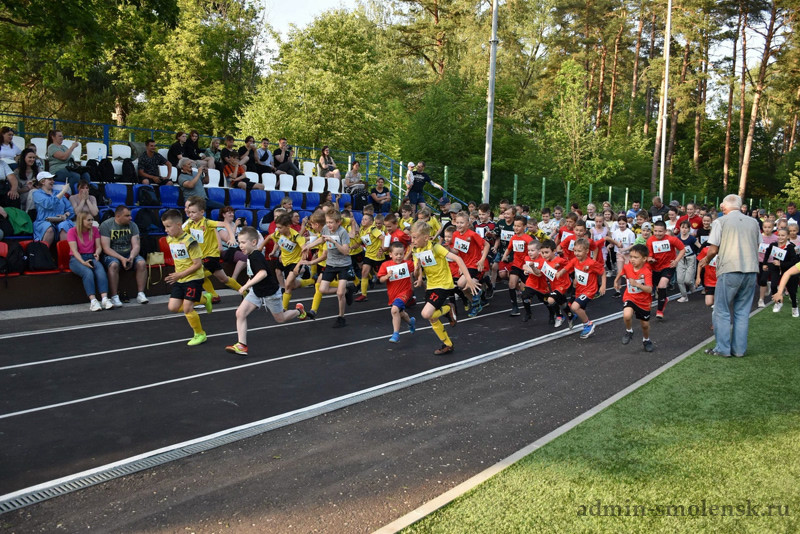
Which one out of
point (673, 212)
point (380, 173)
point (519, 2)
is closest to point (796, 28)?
point (519, 2)

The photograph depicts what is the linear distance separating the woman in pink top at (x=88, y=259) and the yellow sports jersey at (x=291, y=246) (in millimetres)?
3410

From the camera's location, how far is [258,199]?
17188 mm

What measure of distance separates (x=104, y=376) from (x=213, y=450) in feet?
9.85

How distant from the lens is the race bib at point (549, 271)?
11195mm

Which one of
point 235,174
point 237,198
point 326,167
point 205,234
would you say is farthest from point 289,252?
point 326,167

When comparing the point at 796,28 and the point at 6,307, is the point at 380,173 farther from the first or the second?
the point at 796,28

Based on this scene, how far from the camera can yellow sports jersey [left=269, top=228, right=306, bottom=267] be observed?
11.6m

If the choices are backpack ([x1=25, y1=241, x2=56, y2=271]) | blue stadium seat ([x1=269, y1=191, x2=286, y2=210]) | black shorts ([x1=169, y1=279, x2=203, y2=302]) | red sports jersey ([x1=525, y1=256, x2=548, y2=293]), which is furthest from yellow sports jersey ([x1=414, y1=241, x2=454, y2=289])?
blue stadium seat ([x1=269, y1=191, x2=286, y2=210])

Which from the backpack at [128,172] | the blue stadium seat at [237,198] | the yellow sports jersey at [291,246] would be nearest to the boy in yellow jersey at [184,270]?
the yellow sports jersey at [291,246]

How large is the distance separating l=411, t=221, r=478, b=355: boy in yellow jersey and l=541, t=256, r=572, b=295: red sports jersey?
90.5 inches

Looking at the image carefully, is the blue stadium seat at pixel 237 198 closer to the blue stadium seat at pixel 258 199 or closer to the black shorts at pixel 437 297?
the blue stadium seat at pixel 258 199

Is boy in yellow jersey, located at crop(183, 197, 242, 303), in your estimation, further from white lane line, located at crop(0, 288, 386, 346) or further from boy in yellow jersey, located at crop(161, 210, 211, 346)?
white lane line, located at crop(0, 288, 386, 346)

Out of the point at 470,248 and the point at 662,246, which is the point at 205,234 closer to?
the point at 470,248

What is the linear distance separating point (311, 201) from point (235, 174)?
2504mm
